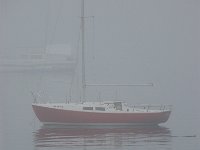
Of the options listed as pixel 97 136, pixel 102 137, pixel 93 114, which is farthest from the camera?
pixel 93 114

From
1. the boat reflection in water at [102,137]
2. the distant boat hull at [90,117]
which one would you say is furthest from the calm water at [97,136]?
the distant boat hull at [90,117]

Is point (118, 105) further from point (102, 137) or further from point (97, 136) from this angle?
point (102, 137)

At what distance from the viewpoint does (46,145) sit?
44.8 metres

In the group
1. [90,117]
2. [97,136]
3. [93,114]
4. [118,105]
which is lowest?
[97,136]

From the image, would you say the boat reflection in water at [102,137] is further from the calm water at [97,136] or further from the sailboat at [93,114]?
the sailboat at [93,114]

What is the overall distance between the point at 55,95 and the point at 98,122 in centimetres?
4886

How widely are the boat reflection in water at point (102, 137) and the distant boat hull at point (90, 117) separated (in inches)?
17.6

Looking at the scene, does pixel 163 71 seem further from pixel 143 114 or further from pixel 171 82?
pixel 143 114

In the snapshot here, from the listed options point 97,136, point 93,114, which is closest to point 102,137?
point 97,136

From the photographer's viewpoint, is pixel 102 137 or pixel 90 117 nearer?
pixel 102 137

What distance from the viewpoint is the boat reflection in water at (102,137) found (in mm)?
44866

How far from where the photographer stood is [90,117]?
5284 cm

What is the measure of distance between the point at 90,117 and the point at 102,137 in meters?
4.13

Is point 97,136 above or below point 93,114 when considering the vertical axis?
below
